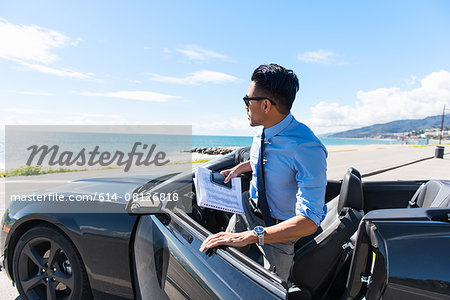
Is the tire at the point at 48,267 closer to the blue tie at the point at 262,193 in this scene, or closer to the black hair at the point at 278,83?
the blue tie at the point at 262,193

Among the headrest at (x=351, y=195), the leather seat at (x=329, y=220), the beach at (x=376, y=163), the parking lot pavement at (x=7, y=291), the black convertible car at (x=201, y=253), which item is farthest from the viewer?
the beach at (x=376, y=163)

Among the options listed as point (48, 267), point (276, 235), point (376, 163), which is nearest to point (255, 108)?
point (276, 235)

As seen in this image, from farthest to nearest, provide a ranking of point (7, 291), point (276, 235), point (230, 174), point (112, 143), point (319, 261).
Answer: point (112, 143)
point (7, 291)
point (230, 174)
point (319, 261)
point (276, 235)

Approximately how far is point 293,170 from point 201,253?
2.21 feet

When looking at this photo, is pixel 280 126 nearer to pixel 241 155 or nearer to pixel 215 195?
pixel 215 195

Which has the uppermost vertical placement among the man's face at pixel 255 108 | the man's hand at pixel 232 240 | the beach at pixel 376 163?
the man's face at pixel 255 108

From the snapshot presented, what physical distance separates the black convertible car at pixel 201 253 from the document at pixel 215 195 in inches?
7.1

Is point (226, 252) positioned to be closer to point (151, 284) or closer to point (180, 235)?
point (180, 235)

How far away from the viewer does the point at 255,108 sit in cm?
173

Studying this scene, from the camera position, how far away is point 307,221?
149 cm

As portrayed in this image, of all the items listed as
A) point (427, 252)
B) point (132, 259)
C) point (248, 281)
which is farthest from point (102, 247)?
point (427, 252)

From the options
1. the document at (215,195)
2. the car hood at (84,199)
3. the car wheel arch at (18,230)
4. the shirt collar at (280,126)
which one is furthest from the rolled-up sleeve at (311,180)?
the car wheel arch at (18,230)

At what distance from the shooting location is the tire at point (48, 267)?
2.08 meters

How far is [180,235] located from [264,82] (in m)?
0.99
